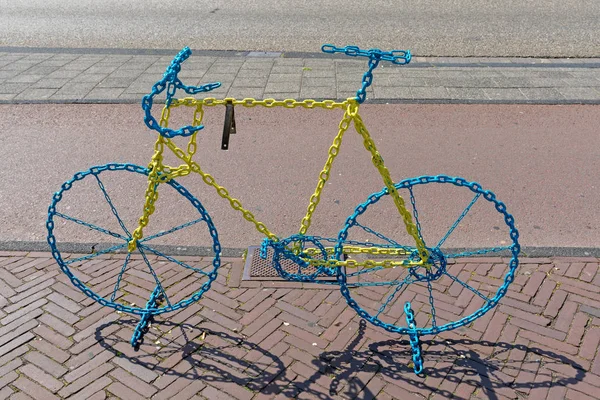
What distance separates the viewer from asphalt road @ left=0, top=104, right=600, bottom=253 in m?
5.02

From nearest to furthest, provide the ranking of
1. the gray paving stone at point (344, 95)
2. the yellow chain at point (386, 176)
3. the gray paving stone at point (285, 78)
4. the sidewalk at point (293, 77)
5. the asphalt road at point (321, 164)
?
the yellow chain at point (386, 176) → the asphalt road at point (321, 164) → the gray paving stone at point (344, 95) → the sidewalk at point (293, 77) → the gray paving stone at point (285, 78)

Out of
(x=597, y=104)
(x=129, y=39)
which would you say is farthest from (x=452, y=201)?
(x=129, y=39)

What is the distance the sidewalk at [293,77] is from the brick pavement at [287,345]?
3504 millimetres

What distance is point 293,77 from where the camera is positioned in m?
7.86

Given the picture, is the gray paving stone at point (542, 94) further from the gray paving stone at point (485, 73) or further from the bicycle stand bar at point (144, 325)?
the bicycle stand bar at point (144, 325)

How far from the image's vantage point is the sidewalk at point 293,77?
7332 mm

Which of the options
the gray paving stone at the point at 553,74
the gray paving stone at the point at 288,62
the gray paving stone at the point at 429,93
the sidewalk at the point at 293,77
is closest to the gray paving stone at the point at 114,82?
the sidewalk at the point at 293,77

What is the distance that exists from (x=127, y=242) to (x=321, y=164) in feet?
8.38

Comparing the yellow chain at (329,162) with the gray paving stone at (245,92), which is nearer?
the yellow chain at (329,162)

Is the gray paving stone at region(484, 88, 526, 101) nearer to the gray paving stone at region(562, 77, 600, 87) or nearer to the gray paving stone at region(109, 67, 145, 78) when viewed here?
the gray paving stone at region(562, 77, 600, 87)

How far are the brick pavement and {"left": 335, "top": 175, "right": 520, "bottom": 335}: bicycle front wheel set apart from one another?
0.15ft

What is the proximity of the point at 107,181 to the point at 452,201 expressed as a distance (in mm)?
3296

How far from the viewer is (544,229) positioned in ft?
16.1

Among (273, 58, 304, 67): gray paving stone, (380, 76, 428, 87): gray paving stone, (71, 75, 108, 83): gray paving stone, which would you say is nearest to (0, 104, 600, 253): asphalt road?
(380, 76, 428, 87): gray paving stone
